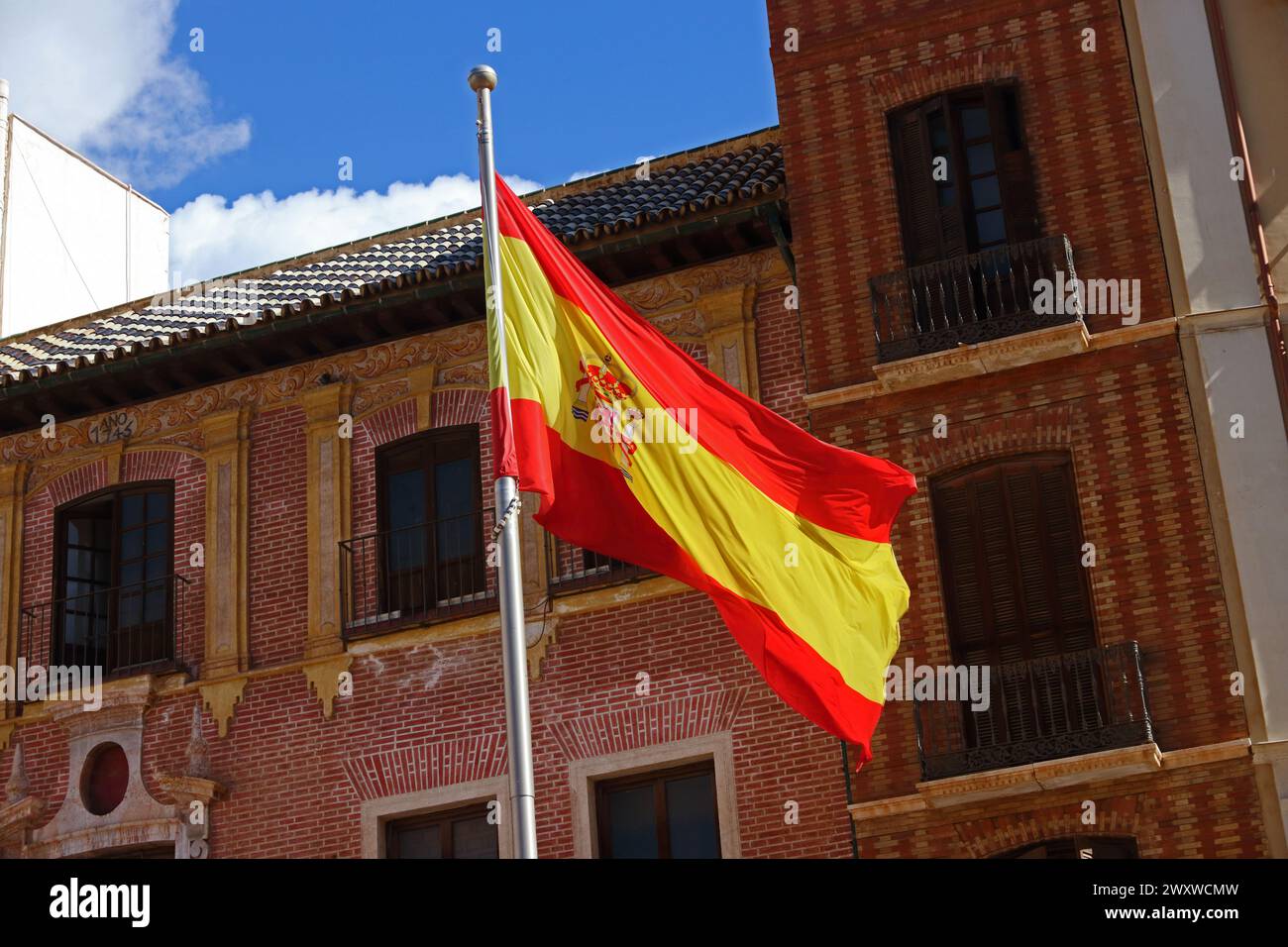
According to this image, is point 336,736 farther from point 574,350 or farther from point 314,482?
point 574,350

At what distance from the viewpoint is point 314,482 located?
19062 mm

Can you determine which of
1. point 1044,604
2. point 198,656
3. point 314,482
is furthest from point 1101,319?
point 198,656

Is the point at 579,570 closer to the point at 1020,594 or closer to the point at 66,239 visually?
the point at 1020,594

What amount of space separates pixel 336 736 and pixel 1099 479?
741 cm

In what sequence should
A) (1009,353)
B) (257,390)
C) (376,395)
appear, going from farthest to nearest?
1. (257,390)
2. (376,395)
3. (1009,353)

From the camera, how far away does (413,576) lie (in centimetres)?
1838

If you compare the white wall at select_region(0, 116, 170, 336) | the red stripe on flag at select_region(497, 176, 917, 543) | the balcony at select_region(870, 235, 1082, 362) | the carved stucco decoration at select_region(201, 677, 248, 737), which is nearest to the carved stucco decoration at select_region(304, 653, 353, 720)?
the carved stucco decoration at select_region(201, 677, 248, 737)

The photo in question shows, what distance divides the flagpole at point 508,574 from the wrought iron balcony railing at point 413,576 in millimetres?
6427

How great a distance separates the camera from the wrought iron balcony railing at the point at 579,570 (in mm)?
17438

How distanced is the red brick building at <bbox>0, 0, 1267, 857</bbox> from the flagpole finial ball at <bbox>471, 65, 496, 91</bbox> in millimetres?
5642

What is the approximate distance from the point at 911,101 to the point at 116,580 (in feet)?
31.0

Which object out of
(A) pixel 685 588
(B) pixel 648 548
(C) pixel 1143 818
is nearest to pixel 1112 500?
(C) pixel 1143 818

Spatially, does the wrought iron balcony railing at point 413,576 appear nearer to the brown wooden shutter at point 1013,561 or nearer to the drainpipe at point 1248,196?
the brown wooden shutter at point 1013,561

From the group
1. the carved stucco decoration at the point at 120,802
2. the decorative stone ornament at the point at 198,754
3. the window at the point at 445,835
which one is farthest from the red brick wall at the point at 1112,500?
the carved stucco decoration at the point at 120,802
